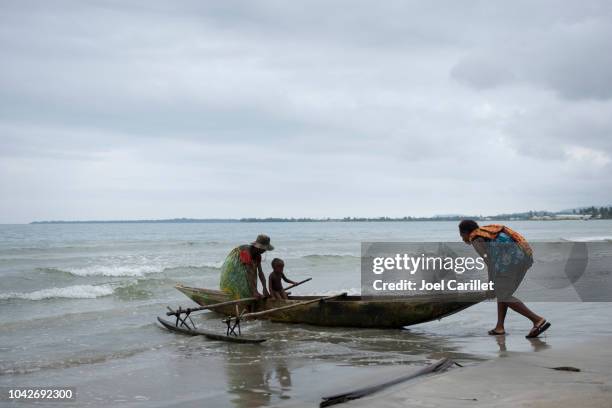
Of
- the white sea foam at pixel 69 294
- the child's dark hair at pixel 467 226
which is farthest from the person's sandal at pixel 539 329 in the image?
the white sea foam at pixel 69 294

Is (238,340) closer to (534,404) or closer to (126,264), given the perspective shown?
(534,404)

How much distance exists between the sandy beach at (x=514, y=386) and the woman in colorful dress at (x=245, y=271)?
4747 mm

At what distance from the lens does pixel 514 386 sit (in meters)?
5.27

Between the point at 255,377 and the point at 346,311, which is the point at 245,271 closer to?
the point at 346,311

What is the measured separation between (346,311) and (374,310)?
483 mm

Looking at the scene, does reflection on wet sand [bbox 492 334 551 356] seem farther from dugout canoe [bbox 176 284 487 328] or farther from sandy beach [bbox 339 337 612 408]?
sandy beach [bbox 339 337 612 408]

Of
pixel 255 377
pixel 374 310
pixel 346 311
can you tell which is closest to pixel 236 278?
pixel 346 311

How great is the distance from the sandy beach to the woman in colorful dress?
475 centimetres

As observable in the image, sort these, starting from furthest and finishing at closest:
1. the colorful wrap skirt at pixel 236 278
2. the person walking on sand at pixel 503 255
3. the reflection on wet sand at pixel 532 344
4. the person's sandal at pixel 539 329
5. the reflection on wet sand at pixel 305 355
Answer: the colorful wrap skirt at pixel 236 278, the person's sandal at pixel 539 329, the person walking on sand at pixel 503 255, the reflection on wet sand at pixel 532 344, the reflection on wet sand at pixel 305 355

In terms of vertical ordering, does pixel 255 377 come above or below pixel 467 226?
below

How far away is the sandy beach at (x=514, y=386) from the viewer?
4.59 meters

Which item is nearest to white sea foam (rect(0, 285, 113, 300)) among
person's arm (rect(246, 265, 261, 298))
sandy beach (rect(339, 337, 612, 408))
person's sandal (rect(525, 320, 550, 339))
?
person's arm (rect(246, 265, 261, 298))

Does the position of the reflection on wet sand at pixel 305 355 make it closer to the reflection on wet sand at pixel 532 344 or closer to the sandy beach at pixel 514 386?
the reflection on wet sand at pixel 532 344

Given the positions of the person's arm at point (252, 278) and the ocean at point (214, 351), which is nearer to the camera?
the ocean at point (214, 351)
